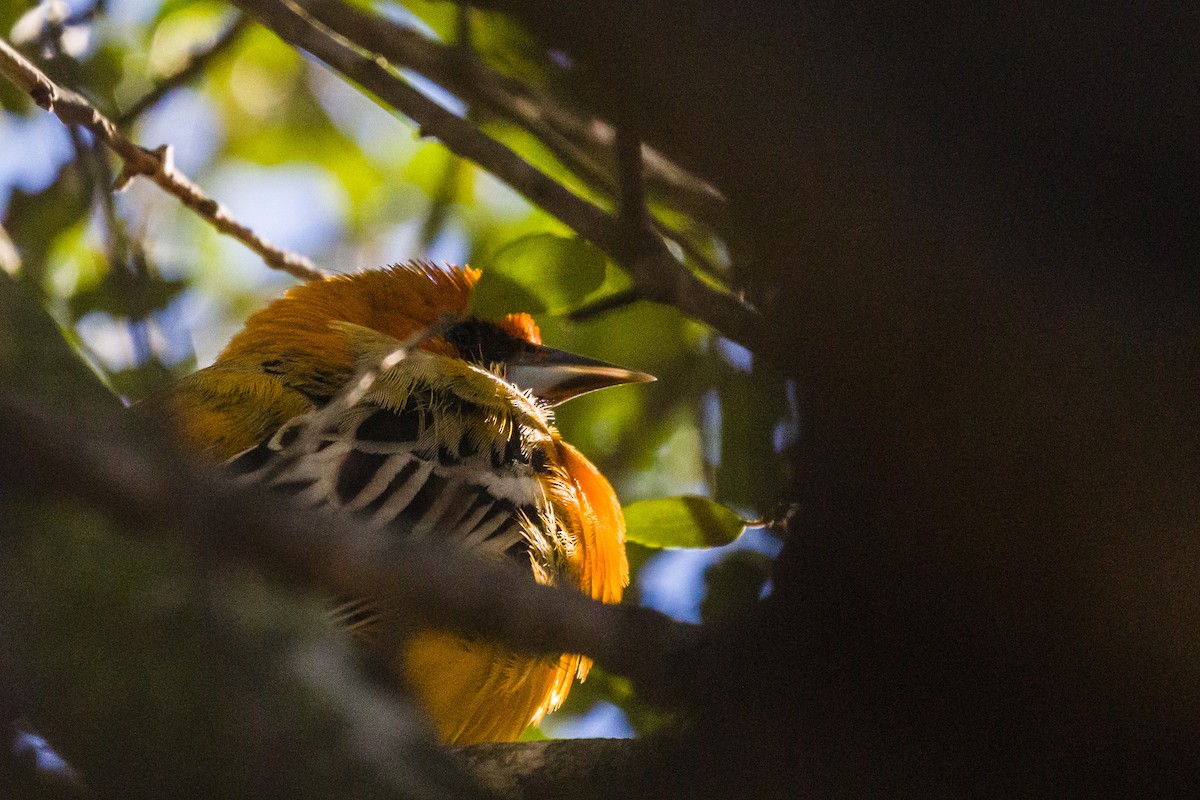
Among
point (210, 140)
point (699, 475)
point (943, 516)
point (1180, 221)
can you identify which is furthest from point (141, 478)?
point (210, 140)

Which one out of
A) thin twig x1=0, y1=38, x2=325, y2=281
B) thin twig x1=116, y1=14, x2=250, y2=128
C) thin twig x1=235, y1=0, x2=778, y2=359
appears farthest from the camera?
thin twig x1=116, y1=14, x2=250, y2=128

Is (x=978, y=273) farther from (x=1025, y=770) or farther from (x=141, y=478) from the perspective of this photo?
(x=141, y=478)

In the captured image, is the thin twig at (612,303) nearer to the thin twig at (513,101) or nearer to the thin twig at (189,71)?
the thin twig at (513,101)

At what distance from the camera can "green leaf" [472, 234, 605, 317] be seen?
3.18 metres

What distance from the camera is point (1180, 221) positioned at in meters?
1.52

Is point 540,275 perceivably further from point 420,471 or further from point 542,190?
point 420,471

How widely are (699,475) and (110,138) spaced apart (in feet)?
8.82

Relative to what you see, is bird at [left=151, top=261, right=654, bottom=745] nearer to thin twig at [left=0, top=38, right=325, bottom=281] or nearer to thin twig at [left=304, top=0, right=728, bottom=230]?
thin twig at [left=0, top=38, right=325, bottom=281]

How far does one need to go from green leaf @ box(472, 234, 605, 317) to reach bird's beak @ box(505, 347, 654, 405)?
6.00 feet

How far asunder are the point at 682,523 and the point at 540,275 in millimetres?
792

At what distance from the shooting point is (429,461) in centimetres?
376

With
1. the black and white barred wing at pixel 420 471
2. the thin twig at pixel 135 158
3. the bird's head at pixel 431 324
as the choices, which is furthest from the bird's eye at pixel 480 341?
the black and white barred wing at pixel 420 471

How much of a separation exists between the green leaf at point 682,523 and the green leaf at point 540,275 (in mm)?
613

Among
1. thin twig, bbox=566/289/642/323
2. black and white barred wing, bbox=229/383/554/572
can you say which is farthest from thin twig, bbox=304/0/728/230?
black and white barred wing, bbox=229/383/554/572
